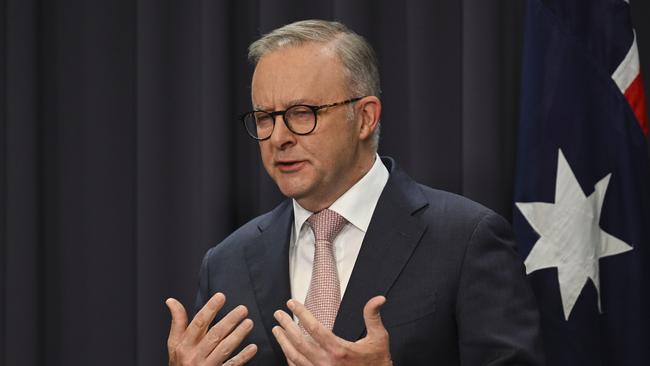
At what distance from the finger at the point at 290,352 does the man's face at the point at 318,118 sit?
0.38 meters

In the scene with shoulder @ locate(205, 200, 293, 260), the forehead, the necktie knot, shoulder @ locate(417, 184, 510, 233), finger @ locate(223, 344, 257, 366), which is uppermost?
the forehead

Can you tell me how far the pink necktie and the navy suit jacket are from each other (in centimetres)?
4

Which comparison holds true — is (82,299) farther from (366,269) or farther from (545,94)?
(545,94)

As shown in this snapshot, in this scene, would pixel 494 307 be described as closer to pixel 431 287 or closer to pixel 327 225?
pixel 431 287

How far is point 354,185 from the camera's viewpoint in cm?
208

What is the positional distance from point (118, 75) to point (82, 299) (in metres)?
0.80

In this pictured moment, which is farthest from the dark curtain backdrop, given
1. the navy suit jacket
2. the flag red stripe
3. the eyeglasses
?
the eyeglasses

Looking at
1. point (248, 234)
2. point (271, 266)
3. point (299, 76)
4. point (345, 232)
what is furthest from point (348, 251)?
point (299, 76)

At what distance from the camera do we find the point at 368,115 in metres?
2.08

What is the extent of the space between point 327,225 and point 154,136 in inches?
44.1

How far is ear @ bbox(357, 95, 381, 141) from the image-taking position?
6.79 feet

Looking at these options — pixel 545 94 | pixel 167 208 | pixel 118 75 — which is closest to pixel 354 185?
pixel 545 94

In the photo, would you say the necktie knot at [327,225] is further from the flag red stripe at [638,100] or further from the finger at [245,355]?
the flag red stripe at [638,100]

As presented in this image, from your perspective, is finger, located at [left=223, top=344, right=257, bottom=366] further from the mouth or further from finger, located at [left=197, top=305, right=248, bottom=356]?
the mouth
